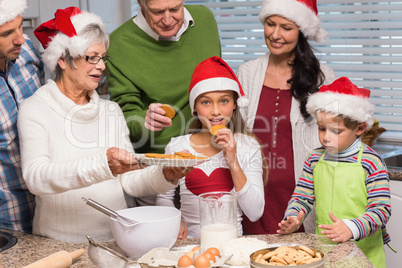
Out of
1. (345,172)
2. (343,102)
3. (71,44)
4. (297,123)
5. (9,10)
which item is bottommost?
(345,172)

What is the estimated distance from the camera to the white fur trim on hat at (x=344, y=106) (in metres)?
1.76

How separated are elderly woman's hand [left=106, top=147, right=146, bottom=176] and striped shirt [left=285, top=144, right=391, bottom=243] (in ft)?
1.70

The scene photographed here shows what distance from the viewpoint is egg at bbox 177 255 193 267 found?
123cm

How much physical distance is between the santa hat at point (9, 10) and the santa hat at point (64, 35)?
0.11m

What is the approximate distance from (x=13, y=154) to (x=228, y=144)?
0.79 m

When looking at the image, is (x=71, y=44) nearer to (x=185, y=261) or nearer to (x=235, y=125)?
(x=235, y=125)

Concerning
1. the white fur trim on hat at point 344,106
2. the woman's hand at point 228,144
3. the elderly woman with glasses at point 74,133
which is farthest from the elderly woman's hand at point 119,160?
the white fur trim on hat at point 344,106

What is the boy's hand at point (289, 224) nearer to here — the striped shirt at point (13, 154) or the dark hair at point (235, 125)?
the dark hair at point (235, 125)

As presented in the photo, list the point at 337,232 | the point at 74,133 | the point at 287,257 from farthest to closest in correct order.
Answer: the point at 74,133, the point at 337,232, the point at 287,257

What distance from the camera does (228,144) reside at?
71.6 inches

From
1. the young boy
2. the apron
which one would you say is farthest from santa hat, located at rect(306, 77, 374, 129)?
the apron

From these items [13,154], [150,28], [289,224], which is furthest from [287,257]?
[150,28]

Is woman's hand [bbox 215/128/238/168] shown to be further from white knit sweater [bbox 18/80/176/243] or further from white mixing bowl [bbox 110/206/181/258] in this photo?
white mixing bowl [bbox 110/206/181/258]

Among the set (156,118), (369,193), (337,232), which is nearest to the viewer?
(337,232)
